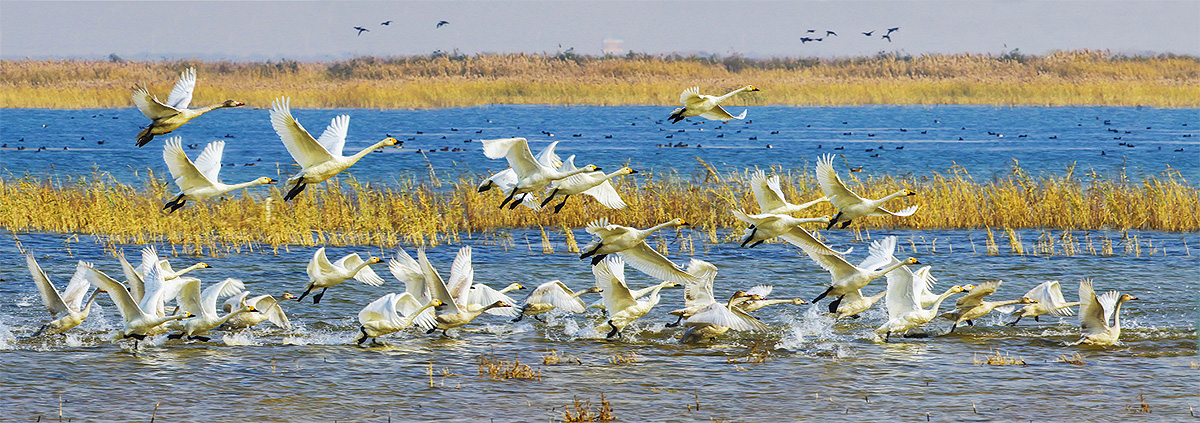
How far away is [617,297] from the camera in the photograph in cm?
1270

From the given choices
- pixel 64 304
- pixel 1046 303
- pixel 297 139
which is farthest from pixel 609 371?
pixel 64 304

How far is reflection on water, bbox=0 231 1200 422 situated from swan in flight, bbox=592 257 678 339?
0.28 m

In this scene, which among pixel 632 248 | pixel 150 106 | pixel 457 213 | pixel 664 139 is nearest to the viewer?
pixel 150 106

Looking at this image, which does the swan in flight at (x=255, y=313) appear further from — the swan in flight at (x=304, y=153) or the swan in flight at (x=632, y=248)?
the swan in flight at (x=632, y=248)

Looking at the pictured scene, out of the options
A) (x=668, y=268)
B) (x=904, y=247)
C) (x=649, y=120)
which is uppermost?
(x=668, y=268)

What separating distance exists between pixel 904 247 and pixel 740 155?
18638 millimetres

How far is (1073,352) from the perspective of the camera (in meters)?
12.2

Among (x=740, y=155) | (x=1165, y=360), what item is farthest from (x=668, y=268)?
(x=740, y=155)

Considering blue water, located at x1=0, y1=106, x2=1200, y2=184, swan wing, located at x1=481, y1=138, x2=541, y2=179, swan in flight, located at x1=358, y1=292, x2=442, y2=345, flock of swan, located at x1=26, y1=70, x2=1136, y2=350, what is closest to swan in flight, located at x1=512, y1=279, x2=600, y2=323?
flock of swan, located at x1=26, y1=70, x2=1136, y2=350

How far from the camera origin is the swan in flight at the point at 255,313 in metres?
12.2

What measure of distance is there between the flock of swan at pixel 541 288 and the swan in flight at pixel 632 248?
0.02 m

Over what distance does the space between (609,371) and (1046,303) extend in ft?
17.0

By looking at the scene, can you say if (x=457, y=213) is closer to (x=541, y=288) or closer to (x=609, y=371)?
(x=541, y=288)

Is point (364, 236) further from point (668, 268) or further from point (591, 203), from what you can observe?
point (668, 268)
